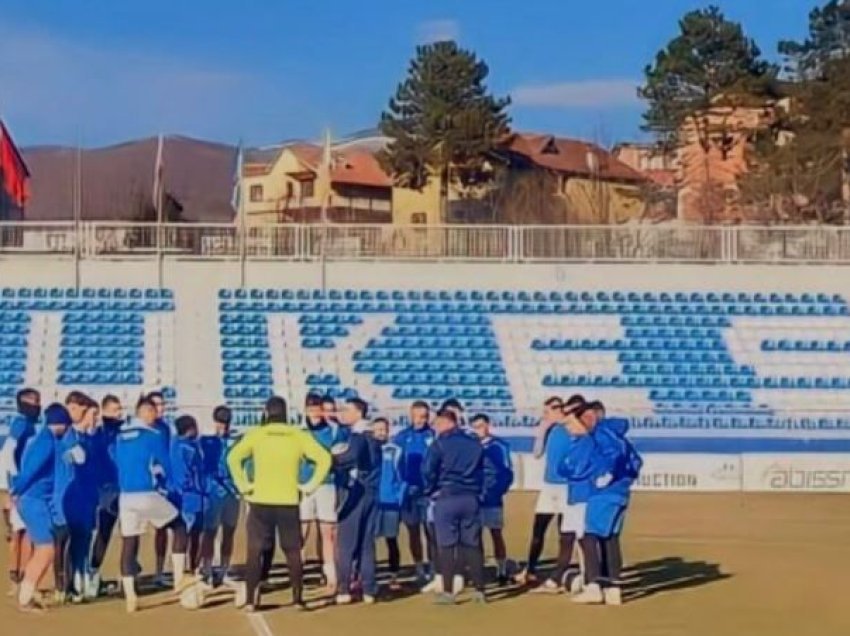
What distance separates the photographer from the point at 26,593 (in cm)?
1418

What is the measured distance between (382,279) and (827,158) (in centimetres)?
2513

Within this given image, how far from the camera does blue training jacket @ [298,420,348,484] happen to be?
14669mm

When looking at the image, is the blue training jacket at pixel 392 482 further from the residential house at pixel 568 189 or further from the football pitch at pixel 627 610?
the residential house at pixel 568 189

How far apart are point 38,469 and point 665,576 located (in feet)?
21.5

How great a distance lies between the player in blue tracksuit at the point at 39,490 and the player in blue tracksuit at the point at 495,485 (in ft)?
12.7

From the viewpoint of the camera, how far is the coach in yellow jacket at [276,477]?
45.7ft

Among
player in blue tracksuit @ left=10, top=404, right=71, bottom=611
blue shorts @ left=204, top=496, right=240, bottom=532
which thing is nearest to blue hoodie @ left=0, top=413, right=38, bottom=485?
player in blue tracksuit @ left=10, top=404, right=71, bottom=611

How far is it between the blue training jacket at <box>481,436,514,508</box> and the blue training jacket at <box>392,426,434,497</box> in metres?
0.56

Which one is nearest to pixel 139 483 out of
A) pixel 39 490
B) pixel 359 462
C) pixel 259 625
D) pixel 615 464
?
pixel 39 490

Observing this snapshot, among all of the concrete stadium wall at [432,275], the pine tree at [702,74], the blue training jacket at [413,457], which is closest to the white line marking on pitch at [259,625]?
the blue training jacket at [413,457]

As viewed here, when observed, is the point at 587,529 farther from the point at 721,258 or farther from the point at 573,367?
the point at 721,258

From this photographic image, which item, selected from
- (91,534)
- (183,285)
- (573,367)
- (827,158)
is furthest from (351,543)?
(827,158)

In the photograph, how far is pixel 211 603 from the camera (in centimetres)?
1477

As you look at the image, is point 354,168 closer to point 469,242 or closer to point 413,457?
point 469,242
